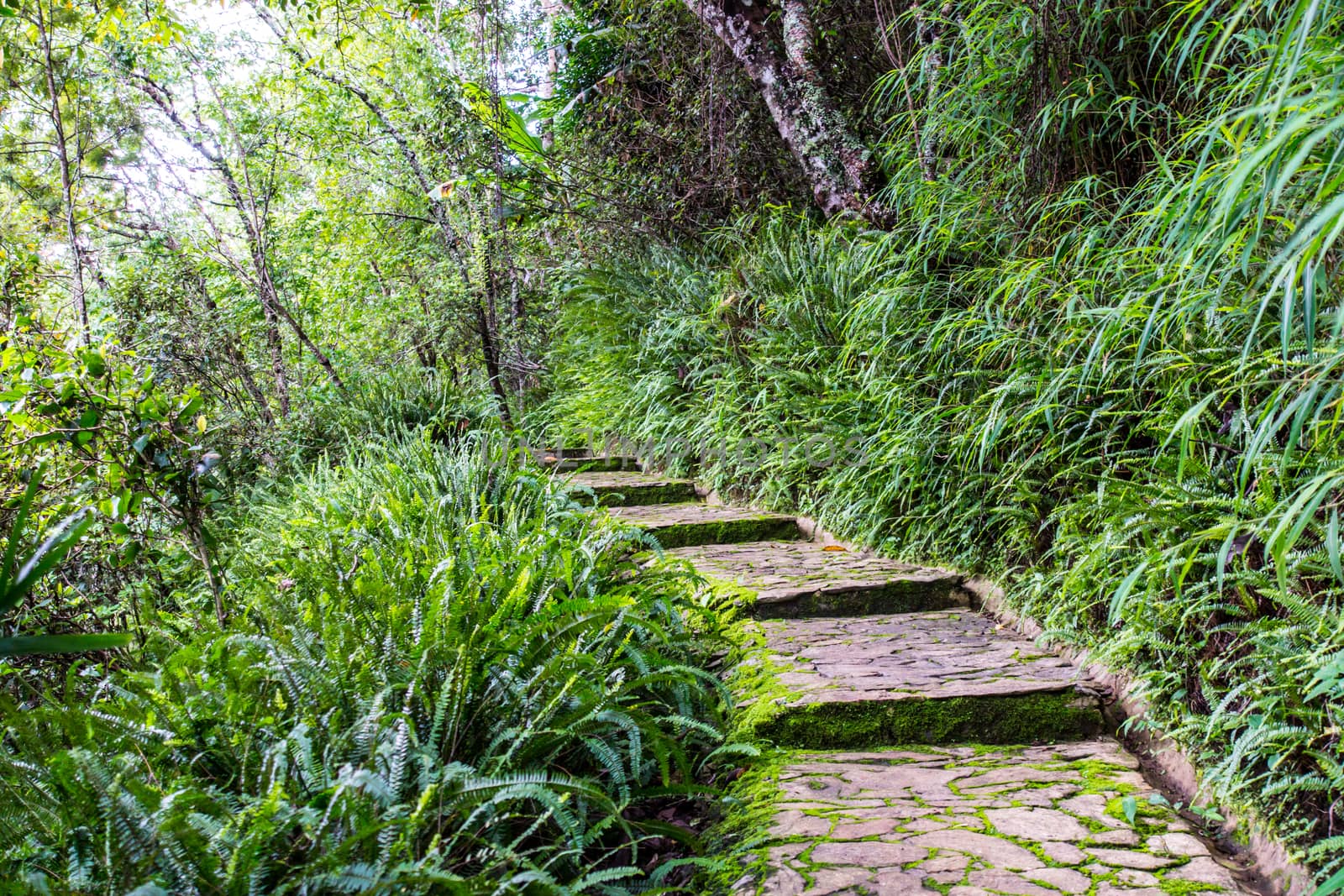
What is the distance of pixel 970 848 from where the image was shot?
5.39ft

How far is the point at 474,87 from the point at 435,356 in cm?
229

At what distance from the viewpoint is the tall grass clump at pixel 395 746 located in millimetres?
1285

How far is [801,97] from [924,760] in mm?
3866

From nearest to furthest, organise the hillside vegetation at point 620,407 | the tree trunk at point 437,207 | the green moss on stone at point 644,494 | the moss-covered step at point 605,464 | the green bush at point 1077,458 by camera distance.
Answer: the hillside vegetation at point 620,407
the green bush at point 1077,458
the green moss on stone at point 644,494
the moss-covered step at point 605,464
the tree trunk at point 437,207

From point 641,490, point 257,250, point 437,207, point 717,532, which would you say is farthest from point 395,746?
point 437,207

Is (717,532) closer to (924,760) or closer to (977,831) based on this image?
(924,760)

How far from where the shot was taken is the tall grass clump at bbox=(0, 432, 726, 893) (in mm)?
1285

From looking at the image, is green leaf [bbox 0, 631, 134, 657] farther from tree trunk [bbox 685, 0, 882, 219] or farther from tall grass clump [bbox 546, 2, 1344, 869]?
tree trunk [bbox 685, 0, 882, 219]

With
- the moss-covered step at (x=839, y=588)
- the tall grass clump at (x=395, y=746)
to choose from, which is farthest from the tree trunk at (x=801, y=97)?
the tall grass clump at (x=395, y=746)

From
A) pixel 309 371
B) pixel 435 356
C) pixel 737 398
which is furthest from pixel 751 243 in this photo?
pixel 309 371

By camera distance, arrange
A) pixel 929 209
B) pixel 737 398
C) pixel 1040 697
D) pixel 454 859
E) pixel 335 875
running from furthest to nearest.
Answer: pixel 737 398 < pixel 929 209 < pixel 1040 697 < pixel 454 859 < pixel 335 875

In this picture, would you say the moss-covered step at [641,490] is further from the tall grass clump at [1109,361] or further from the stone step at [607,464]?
the stone step at [607,464]

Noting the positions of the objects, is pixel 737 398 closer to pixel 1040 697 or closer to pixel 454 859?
pixel 1040 697

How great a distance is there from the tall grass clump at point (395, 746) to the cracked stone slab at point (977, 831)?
249 millimetres
